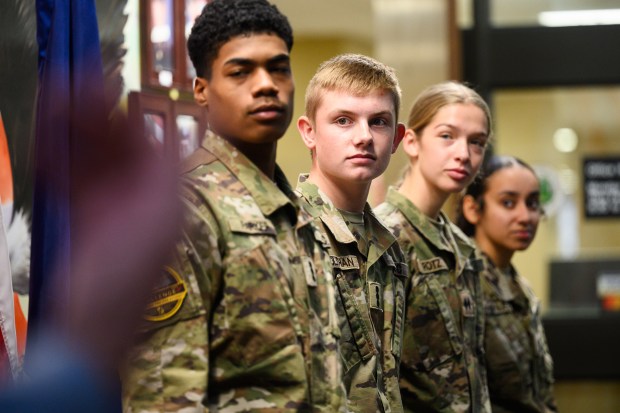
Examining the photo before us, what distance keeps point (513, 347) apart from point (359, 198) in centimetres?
141

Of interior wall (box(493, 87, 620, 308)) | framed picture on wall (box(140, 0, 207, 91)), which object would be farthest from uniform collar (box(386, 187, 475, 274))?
interior wall (box(493, 87, 620, 308))

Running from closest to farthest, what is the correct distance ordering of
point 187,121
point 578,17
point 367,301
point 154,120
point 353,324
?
point 154,120 → point 353,324 → point 367,301 → point 187,121 → point 578,17

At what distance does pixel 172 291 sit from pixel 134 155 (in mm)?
453

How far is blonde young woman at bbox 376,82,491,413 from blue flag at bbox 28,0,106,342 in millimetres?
1049

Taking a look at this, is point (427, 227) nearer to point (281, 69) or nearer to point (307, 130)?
point (307, 130)

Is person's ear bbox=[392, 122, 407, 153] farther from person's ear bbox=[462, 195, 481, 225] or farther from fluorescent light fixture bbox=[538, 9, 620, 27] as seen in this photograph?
fluorescent light fixture bbox=[538, 9, 620, 27]

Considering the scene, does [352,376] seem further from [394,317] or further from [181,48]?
[181,48]

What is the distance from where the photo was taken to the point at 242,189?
2189 mm

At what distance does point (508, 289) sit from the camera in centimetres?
414

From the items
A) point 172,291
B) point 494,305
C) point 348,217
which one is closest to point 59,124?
point 348,217

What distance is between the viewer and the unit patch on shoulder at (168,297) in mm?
1977

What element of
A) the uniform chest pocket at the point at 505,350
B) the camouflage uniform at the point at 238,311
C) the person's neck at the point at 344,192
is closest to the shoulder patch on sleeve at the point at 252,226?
the camouflage uniform at the point at 238,311

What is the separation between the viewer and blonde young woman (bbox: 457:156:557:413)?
3.96m

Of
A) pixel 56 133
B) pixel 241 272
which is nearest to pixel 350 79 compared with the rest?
pixel 56 133
